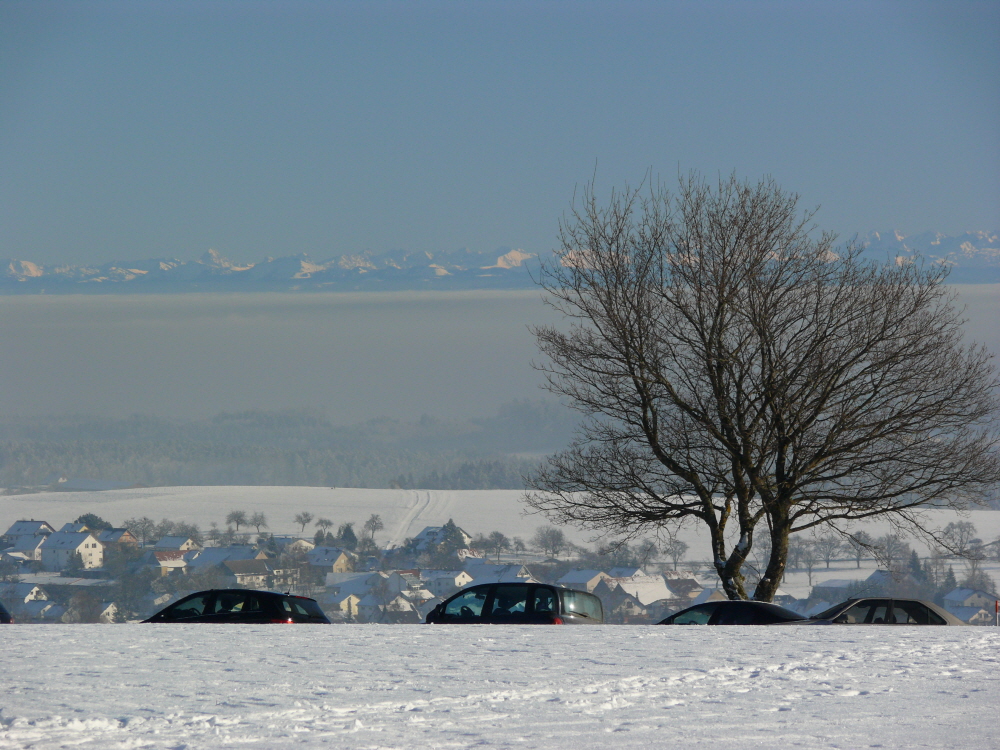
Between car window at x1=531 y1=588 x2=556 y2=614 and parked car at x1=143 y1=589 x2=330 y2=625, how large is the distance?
3712 mm

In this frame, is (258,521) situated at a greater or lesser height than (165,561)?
greater

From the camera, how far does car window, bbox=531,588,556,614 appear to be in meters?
16.5

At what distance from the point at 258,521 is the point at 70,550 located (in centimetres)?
2564

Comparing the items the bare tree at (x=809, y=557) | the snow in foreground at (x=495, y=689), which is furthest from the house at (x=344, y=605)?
the snow in foreground at (x=495, y=689)

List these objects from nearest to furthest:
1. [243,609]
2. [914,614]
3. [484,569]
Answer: [243,609] < [914,614] < [484,569]

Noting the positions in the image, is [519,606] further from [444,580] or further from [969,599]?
[444,580]

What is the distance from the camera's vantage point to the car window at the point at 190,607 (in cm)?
1772

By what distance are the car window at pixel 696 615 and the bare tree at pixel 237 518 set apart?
6407cm

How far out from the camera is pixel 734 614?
17.4 meters

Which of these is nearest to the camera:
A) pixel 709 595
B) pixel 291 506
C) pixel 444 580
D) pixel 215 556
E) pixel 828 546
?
pixel 828 546

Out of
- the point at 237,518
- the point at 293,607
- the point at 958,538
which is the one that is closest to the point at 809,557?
the point at 958,538

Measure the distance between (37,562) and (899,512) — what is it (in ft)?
152

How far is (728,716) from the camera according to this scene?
8.85m

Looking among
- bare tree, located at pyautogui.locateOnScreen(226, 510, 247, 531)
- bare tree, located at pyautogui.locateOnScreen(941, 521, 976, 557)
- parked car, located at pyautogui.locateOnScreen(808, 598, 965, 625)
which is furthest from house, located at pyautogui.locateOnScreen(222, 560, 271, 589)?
parked car, located at pyautogui.locateOnScreen(808, 598, 965, 625)
